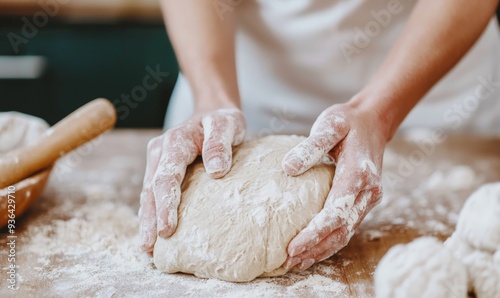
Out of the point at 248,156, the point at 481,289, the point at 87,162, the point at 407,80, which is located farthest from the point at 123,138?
the point at 481,289

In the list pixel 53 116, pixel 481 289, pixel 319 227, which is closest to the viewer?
pixel 481 289

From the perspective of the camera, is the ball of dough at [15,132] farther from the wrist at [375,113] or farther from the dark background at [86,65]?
the dark background at [86,65]

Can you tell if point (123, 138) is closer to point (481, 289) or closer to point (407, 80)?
point (407, 80)

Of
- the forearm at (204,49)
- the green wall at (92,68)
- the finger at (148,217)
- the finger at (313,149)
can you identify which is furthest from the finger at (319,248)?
the green wall at (92,68)

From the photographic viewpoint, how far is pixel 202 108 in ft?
4.57

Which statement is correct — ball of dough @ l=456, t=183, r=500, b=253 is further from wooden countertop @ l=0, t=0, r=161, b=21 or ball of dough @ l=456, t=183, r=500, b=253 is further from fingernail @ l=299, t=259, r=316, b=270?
wooden countertop @ l=0, t=0, r=161, b=21

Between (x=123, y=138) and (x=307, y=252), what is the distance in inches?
43.6

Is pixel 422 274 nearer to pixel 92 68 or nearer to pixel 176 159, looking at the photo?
pixel 176 159

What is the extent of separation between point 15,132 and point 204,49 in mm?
536

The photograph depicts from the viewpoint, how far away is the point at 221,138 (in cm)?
120

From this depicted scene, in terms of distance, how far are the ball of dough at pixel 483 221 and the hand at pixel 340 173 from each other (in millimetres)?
196

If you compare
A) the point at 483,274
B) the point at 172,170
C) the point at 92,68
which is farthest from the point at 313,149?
the point at 92,68

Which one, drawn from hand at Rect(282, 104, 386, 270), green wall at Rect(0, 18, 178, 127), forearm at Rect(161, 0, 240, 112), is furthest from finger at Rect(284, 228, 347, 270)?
green wall at Rect(0, 18, 178, 127)

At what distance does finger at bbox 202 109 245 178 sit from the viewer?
1167mm
